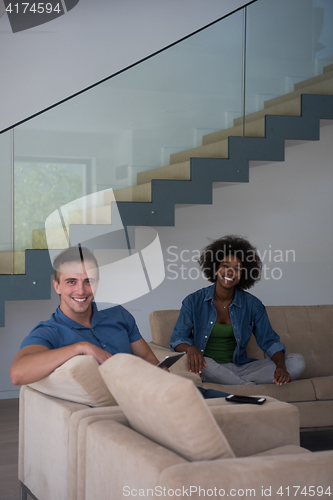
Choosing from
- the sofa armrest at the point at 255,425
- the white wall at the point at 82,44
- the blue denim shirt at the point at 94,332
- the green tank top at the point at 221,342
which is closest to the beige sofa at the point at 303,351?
the green tank top at the point at 221,342

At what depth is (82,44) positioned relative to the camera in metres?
5.09

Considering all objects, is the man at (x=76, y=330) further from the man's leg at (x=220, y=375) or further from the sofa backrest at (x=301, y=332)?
the sofa backrest at (x=301, y=332)

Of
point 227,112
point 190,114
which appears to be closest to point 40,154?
point 190,114

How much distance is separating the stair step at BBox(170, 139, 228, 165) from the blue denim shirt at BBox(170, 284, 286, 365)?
106 centimetres

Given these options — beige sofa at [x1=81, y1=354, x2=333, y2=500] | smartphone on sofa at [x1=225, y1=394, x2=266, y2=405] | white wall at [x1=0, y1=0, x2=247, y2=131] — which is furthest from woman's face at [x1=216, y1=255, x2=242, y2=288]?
white wall at [x1=0, y1=0, x2=247, y2=131]

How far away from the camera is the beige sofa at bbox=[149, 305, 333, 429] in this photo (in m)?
2.97

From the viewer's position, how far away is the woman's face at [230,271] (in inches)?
131

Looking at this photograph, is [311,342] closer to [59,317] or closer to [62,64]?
[59,317]

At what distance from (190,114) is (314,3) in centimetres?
151

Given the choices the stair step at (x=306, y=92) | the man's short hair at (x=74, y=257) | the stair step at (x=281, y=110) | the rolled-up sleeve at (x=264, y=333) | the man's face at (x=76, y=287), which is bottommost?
the rolled-up sleeve at (x=264, y=333)

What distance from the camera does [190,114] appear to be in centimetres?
393

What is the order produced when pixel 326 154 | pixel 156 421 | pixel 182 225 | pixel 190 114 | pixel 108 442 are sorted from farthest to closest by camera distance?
pixel 326 154 → pixel 182 225 → pixel 190 114 → pixel 108 442 → pixel 156 421

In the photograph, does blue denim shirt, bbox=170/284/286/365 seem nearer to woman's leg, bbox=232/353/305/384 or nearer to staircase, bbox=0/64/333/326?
woman's leg, bbox=232/353/305/384

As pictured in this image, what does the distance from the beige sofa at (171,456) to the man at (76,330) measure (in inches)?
15.2
